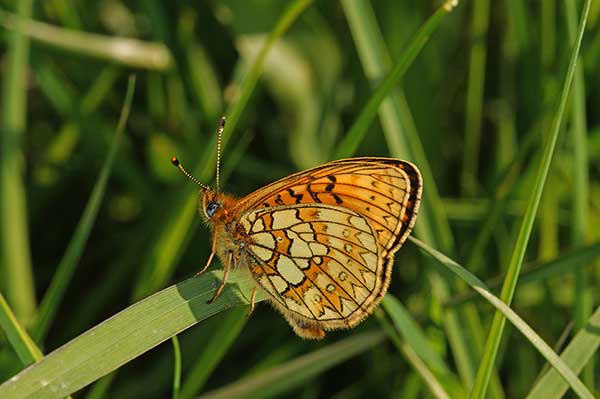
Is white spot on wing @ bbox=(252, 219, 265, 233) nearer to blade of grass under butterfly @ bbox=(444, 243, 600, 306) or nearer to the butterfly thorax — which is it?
the butterfly thorax

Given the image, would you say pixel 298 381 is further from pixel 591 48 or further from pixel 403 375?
pixel 591 48

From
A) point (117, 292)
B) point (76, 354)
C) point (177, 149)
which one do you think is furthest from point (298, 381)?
point (177, 149)

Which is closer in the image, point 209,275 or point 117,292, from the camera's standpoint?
point 209,275

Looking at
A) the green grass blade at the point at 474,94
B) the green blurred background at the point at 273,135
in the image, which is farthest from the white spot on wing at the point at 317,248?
the green grass blade at the point at 474,94

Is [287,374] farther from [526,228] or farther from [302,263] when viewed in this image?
[526,228]

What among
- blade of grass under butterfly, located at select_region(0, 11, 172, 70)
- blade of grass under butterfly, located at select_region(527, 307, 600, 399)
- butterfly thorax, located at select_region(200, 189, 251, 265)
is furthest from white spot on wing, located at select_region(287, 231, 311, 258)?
blade of grass under butterfly, located at select_region(0, 11, 172, 70)

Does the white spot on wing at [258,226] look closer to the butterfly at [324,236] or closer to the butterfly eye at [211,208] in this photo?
the butterfly at [324,236]
